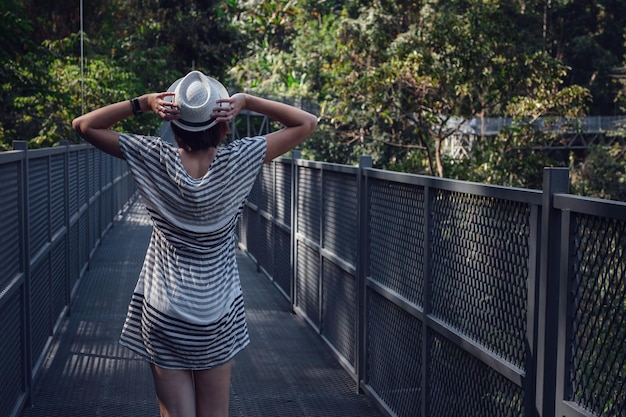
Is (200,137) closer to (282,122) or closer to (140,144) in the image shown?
(140,144)

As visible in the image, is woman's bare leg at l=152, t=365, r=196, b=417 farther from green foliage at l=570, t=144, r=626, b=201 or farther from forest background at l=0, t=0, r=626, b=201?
green foliage at l=570, t=144, r=626, b=201

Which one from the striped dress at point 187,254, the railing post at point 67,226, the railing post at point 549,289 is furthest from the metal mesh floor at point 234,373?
the striped dress at point 187,254

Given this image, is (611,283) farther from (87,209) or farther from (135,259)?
(135,259)

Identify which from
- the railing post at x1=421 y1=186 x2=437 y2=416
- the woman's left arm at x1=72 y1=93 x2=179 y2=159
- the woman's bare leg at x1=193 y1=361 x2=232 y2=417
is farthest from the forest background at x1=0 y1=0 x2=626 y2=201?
the woman's bare leg at x1=193 y1=361 x2=232 y2=417

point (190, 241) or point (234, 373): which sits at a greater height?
point (190, 241)

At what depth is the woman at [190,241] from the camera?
327 centimetres

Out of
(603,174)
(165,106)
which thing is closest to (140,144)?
(165,106)

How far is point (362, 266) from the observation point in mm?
7086

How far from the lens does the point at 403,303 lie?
5883 mm

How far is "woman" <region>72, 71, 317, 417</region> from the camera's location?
10.7 ft

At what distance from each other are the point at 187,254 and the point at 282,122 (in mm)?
598

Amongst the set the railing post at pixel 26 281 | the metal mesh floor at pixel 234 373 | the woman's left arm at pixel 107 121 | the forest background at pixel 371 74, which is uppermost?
the forest background at pixel 371 74

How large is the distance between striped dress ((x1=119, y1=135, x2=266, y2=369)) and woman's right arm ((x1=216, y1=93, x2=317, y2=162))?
141mm

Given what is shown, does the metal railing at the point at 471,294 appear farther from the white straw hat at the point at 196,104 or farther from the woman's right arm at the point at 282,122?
the white straw hat at the point at 196,104
